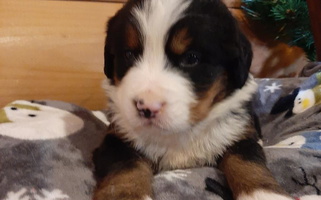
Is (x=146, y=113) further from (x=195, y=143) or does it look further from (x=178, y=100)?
(x=195, y=143)

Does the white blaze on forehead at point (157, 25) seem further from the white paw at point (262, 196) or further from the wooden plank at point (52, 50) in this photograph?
the wooden plank at point (52, 50)

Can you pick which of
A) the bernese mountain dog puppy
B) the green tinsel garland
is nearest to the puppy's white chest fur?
the bernese mountain dog puppy

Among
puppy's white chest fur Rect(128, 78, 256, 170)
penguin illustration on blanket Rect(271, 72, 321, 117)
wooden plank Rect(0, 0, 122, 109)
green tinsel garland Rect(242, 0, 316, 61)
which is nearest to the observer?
puppy's white chest fur Rect(128, 78, 256, 170)

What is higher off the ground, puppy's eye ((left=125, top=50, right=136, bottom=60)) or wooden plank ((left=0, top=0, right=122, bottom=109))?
puppy's eye ((left=125, top=50, right=136, bottom=60))

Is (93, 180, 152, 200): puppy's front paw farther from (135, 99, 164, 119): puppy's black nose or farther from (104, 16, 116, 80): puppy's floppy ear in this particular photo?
(104, 16, 116, 80): puppy's floppy ear

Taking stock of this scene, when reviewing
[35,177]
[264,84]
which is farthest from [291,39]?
[35,177]

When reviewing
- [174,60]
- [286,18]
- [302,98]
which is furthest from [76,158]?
[286,18]
